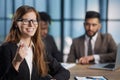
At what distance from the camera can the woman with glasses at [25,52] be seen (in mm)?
2096

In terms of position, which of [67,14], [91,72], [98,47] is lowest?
[91,72]

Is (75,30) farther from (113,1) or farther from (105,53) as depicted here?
(105,53)

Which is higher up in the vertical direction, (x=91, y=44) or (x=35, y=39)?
(x=35, y=39)

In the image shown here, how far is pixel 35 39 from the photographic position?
2.29m

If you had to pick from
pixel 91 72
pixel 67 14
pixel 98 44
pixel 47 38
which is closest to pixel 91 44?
pixel 98 44

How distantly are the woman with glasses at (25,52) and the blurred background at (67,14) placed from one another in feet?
7.80

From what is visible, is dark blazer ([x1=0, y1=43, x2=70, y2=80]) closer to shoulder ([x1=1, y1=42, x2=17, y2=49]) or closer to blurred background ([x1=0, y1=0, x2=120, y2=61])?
shoulder ([x1=1, y1=42, x2=17, y2=49])

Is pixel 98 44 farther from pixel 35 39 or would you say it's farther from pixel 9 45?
pixel 9 45

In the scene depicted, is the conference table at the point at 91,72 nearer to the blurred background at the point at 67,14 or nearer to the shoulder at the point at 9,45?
the shoulder at the point at 9,45

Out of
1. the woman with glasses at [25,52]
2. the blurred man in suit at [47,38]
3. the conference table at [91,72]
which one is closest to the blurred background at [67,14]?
the blurred man in suit at [47,38]

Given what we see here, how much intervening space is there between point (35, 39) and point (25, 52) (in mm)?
281

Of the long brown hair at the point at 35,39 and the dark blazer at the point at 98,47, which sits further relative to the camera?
the dark blazer at the point at 98,47

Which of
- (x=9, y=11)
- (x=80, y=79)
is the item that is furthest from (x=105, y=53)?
(x=9, y=11)

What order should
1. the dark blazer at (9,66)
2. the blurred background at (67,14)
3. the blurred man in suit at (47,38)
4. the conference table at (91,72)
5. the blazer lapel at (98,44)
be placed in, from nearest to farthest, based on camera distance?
the dark blazer at (9,66), the conference table at (91,72), the blazer lapel at (98,44), the blurred man in suit at (47,38), the blurred background at (67,14)
